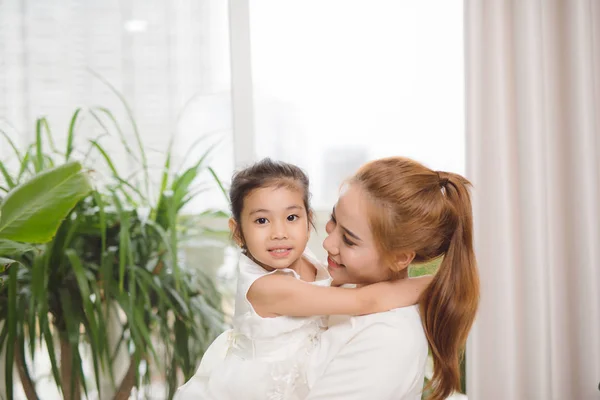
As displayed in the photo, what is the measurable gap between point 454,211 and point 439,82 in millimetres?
1803

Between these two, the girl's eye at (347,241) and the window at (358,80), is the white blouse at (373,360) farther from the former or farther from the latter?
the window at (358,80)

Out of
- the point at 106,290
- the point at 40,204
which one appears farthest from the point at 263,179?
the point at 106,290

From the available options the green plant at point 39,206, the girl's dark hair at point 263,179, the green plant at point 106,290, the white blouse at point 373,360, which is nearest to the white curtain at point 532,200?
the green plant at point 106,290

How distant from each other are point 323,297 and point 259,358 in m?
0.21

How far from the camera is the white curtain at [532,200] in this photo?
2.55m

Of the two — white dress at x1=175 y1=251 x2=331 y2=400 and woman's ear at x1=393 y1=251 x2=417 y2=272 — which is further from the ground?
woman's ear at x1=393 y1=251 x2=417 y2=272

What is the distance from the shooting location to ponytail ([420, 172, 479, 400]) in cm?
134

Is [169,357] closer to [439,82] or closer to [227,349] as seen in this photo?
[227,349]

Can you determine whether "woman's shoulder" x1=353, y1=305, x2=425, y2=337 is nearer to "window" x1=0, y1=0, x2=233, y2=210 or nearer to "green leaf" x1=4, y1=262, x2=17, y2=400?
"green leaf" x1=4, y1=262, x2=17, y2=400

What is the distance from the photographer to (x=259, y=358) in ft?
4.57

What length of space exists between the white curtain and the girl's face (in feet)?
4.34

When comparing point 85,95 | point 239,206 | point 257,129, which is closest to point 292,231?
point 239,206

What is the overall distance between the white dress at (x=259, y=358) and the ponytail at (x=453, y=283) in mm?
256

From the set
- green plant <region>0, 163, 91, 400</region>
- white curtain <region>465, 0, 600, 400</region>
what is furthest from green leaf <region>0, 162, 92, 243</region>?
white curtain <region>465, 0, 600, 400</region>
